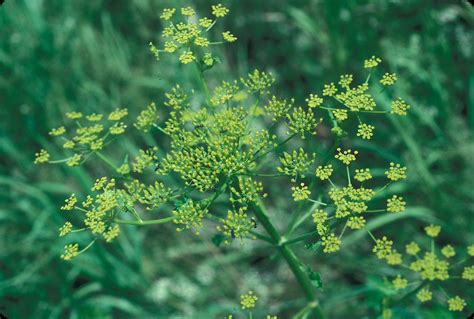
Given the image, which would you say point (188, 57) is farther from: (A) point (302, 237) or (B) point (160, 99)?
(B) point (160, 99)

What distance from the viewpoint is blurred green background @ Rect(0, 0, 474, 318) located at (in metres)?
4.04

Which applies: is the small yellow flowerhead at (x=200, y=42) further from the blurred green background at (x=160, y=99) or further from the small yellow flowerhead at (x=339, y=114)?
the blurred green background at (x=160, y=99)

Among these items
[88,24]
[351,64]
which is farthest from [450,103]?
[88,24]

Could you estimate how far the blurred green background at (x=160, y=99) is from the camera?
4.04 metres

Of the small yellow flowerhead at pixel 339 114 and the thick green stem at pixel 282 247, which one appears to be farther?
the thick green stem at pixel 282 247

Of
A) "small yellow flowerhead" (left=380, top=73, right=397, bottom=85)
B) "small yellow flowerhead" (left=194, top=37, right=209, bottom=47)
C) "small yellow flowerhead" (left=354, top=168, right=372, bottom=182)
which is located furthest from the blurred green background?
"small yellow flowerhead" (left=194, top=37, right=209, bottom=47)

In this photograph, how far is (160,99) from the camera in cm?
512

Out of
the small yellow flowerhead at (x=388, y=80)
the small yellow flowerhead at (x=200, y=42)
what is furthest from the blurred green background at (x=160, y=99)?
the small yellow flowerhead at (x=200, y=42)

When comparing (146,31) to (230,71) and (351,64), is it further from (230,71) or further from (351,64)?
(351,64)

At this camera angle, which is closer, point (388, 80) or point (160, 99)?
point (388, 80)

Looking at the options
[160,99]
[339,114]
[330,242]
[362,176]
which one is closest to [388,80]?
[339,114]

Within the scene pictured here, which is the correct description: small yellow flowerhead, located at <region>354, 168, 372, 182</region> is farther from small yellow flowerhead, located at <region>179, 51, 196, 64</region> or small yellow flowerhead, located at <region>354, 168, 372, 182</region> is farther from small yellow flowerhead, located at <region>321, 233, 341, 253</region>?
small yellow flowerhead, located at <region>179, 51, 196, 64</region>

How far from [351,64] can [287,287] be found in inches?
81.6

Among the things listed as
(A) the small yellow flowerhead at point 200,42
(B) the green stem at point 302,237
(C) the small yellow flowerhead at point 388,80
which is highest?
(A) the small yellow flowerhead at point 200,42
